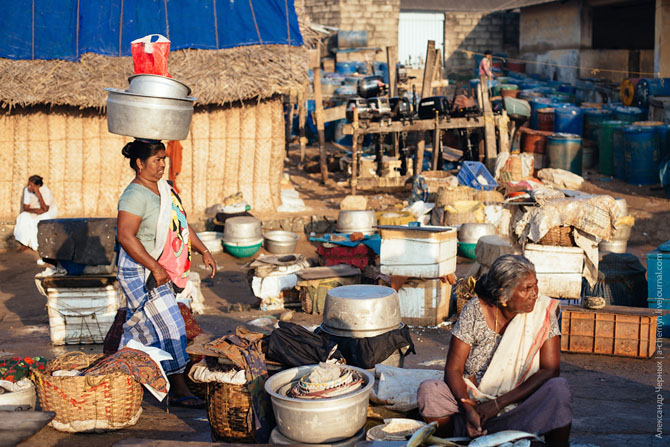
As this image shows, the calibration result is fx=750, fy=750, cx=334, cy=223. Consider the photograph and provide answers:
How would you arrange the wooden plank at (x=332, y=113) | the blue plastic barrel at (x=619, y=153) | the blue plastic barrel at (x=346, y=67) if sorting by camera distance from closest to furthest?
the blue plastic barrel at (x=619, y=153)
the wooden plank at (x=332, y=113)
the blue plastic barrel at (x=346, y=67)

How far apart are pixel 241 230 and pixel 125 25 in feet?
12.9

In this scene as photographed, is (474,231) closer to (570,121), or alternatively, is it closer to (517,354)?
(517,354)

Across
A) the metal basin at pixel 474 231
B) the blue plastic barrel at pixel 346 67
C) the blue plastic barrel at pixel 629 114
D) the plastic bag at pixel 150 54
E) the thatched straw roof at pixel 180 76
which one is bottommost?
the metal basin at pixel 474 231

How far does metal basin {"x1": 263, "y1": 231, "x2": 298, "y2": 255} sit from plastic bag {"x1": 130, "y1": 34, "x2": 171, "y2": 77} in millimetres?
5835

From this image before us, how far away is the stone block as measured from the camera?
5.93 metres

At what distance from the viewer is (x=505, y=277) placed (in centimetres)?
346

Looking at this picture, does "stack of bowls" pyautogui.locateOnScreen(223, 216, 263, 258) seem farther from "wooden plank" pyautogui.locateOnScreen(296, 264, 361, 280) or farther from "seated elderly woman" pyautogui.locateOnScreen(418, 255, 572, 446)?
"seated elderly woman" pyautogui.locateOnScreen(418, 255, 572, 446)

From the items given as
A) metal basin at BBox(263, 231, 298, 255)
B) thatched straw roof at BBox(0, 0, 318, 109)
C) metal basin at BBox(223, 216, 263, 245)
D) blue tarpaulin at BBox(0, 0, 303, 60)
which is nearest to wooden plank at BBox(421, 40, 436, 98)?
blue tarpaulin at BBox(0, 0, 303, 60)

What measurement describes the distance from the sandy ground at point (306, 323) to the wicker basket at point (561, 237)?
3.98ft

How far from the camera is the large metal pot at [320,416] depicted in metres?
3.42

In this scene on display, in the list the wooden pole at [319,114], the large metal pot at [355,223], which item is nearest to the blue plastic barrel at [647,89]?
the wooden pole at [319,114]

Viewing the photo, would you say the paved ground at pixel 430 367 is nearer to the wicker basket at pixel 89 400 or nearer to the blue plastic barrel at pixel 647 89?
the wicker basket at pixel 89 400

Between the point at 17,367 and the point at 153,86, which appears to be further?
the point at 153,86

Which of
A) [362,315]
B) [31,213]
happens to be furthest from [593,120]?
[362,315]
